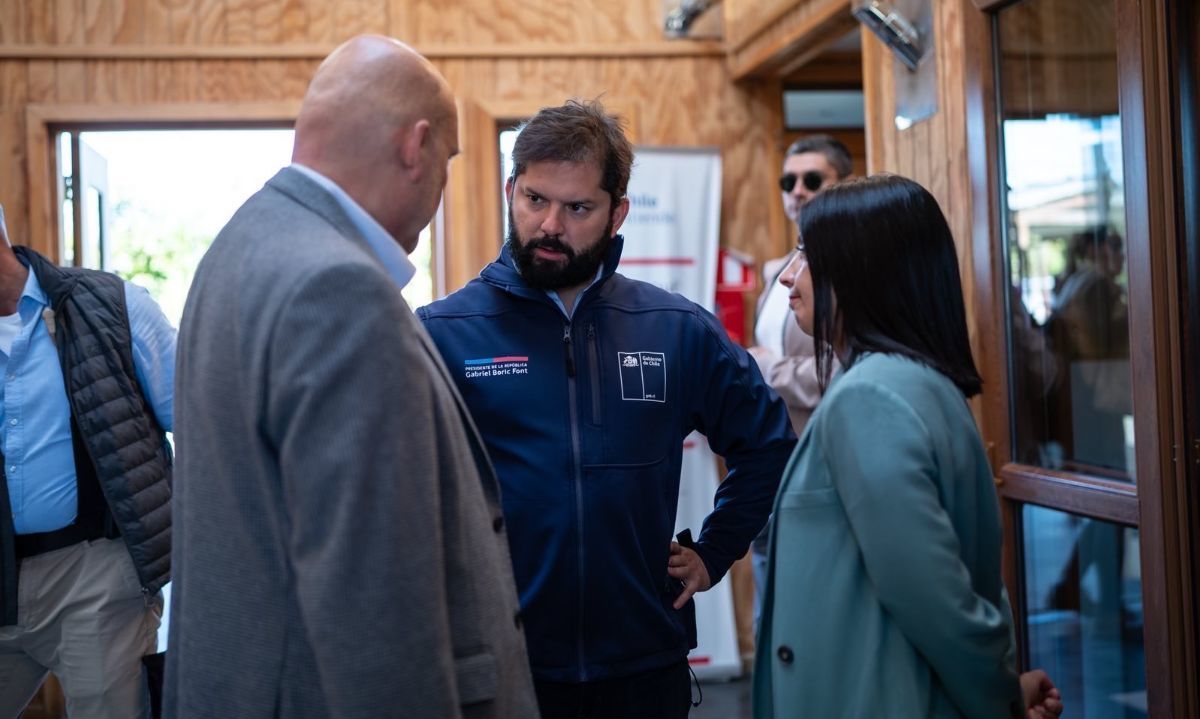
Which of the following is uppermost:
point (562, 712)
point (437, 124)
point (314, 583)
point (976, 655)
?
point (437, 124)

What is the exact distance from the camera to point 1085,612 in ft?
11.2

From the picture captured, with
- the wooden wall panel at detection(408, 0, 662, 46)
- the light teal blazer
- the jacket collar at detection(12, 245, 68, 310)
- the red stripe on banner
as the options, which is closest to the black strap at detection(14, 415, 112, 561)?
the jacket collar at detection(12, 245, 68, 310)

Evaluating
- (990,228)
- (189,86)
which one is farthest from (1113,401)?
(189,86)

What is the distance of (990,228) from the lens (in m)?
3.09

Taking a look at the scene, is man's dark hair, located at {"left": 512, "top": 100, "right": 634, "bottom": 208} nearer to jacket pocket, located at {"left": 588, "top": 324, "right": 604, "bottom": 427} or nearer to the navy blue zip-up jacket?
the navy blue zip-up jacket

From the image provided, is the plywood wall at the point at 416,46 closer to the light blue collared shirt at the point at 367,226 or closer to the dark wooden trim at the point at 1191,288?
the dark wooden trim at the point at 1191,288

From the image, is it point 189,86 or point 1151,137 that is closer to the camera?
point 1151,137

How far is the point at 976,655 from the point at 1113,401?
2.02 meters

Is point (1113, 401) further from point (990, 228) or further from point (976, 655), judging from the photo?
point (976, 655)

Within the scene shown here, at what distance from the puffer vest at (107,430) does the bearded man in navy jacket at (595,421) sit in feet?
2.75

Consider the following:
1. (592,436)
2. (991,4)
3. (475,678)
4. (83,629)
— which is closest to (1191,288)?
(991,4)

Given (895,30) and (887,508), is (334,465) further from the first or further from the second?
(895,30)

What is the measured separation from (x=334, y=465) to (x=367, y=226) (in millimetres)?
325

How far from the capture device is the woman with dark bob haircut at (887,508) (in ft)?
4.58
